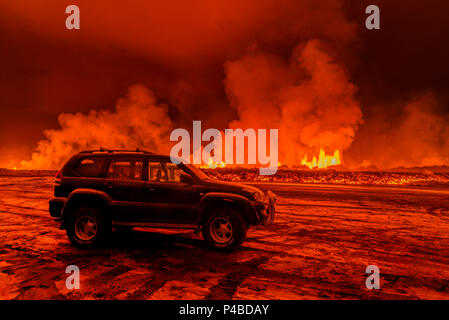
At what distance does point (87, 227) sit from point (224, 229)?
289 centimetres

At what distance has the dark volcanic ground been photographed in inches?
139

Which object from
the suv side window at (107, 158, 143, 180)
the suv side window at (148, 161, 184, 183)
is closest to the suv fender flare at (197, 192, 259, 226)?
the suv side window at (148, 161, 184, 183)

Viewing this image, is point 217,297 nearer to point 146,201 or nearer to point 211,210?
point 211,210

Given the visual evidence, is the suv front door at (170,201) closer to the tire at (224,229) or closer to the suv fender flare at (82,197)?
the tire at (224,229)

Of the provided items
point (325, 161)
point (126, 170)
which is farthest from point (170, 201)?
point (325, 161)

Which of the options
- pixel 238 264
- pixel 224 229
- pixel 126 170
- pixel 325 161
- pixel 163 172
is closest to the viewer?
pixel 238 264

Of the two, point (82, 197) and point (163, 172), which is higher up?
point (163, 172)

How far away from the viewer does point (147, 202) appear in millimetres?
5500

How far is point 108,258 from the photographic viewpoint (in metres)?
4.79

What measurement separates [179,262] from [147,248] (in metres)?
1.15

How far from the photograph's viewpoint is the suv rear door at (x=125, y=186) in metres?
5.51

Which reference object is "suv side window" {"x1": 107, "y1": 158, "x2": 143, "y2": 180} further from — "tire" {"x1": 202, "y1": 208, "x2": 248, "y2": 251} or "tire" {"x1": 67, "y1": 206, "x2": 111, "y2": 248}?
"tire" {"x1": 202, "y1": 208, "x2": 248, "y2": 251}

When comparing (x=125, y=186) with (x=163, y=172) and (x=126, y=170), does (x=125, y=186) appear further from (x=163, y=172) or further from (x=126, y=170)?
(x=163, y=172)
